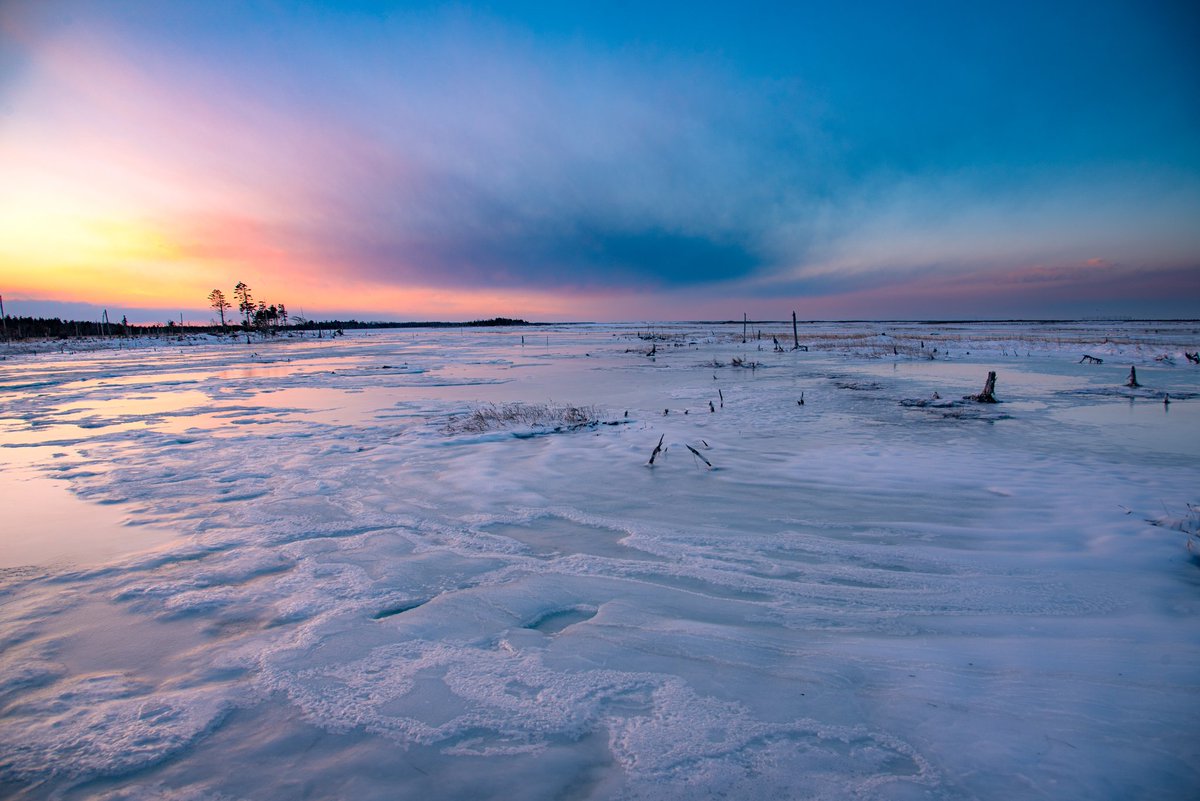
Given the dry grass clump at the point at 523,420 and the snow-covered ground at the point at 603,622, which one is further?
the dry grass clump at the point at 523,420

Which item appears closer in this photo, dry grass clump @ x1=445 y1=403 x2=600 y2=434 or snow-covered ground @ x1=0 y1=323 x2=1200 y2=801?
snow-covered ground @ x1=0 y1=323 x2=1200 y2=801

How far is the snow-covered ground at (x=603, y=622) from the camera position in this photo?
96.7 inches

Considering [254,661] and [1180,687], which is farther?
[254,661]

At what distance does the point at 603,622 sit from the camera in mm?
3713

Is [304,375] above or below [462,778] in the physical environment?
above

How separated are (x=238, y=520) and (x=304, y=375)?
67.0 ft

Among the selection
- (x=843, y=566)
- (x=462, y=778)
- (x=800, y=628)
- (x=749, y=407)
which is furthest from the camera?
(x=749, y=407)

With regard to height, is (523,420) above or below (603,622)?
above

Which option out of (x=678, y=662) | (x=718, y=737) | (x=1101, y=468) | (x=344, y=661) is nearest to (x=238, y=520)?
(x=344, y=661)

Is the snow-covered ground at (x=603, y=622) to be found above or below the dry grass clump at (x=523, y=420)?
below

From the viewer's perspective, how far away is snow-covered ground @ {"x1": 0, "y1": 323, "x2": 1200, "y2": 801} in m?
2.46

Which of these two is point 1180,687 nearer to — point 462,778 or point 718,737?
point 718,737

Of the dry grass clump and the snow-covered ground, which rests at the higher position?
the dry grass clump

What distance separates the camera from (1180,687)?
2887 millimetres
